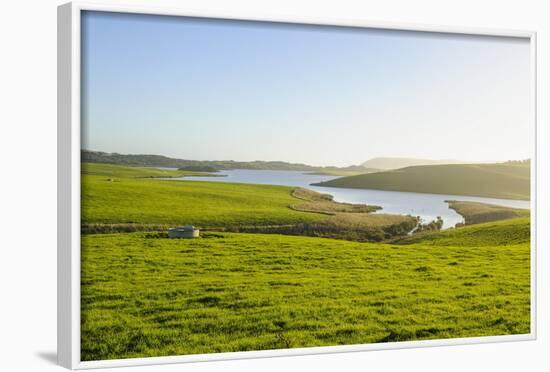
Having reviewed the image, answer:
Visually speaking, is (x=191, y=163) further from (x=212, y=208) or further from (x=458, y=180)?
(x=458, y=180)

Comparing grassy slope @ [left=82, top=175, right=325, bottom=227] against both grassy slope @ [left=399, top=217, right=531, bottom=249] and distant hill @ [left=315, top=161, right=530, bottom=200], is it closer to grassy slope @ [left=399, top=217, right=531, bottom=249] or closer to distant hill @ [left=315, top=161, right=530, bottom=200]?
distant hill @ [left=315, top=161, right=530, bottom=200]

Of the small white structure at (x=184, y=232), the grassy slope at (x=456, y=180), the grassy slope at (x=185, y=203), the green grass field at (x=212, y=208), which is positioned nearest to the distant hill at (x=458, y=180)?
the grassy slope at (x=456, y=180)

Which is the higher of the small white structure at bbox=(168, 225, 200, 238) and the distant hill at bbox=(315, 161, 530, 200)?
the distant hill at bbox=(315, 161, 530, 200)

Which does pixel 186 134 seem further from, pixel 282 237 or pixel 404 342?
pixel 404 342

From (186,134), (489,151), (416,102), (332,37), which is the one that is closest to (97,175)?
(186,134)

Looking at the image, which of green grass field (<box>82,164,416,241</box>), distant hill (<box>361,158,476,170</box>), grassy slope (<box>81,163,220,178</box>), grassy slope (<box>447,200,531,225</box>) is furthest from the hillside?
grassy slope (<box>81,163,220,178</box>)

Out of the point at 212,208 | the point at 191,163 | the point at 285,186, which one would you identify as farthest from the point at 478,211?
the point at 191,163
